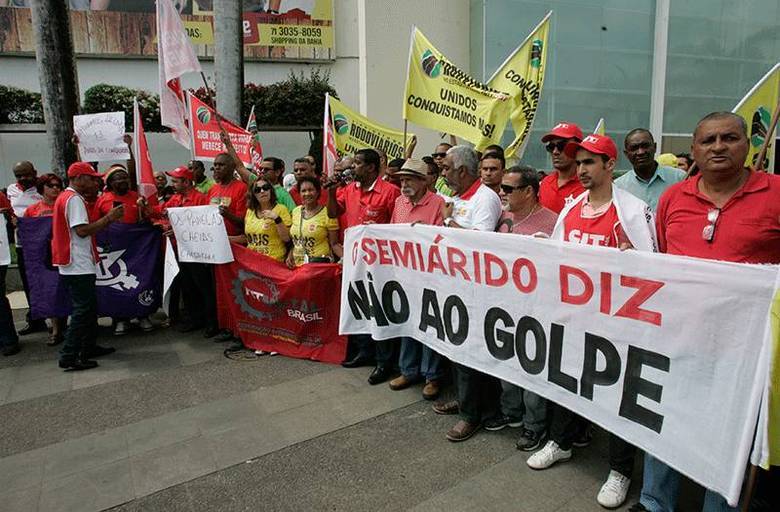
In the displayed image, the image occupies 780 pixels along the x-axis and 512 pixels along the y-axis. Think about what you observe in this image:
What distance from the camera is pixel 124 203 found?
6016 mm

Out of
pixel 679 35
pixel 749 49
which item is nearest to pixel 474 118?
pixel 679 35

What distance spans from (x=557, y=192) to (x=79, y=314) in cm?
450

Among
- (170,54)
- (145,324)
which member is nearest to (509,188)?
(170,54)

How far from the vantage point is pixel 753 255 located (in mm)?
2412

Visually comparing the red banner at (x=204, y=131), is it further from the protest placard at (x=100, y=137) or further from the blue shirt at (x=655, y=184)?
the blue shirt at (x=655, y=184)

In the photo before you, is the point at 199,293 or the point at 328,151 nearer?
the point at 199,293

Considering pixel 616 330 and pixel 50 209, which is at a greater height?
pixel 50 209

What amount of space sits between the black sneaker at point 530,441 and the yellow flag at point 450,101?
3.30 metres

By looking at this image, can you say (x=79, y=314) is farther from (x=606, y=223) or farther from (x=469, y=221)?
(x=606, y=223)

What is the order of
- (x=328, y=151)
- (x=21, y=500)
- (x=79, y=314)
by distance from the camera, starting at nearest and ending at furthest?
1. (x=21, y=500)
2. (x=79, y=314)
3. (x=328, y=151)

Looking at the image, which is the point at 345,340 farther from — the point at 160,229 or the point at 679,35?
the point at 679,35

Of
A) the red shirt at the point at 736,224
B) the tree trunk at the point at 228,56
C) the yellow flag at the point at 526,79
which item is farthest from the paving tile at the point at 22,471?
the tree trunk at the point at 228,56

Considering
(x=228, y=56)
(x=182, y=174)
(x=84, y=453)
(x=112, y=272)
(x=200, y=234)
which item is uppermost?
(x=228, y=56)

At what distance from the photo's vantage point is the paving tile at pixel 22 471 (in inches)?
129
